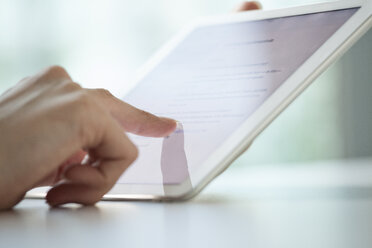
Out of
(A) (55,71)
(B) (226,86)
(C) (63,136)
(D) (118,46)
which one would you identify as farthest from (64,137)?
(D) (118,46)

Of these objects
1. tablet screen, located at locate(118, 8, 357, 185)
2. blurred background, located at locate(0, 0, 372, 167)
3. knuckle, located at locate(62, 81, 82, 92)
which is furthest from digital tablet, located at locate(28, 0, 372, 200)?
blurred background, located at locate(0, 0, 372, 167)

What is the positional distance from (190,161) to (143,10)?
2159mm

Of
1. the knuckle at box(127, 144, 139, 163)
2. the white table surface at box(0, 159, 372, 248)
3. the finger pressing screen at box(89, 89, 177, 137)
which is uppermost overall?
the finger pressing screen at box(89, 89, 177, 137)

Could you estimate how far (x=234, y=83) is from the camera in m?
0.61

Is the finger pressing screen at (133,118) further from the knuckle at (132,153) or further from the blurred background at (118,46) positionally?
the blurred background at (118,46)

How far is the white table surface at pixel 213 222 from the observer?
13.0 inches

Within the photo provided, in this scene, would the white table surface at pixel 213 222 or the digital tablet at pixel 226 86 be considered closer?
the white table surface at pixel 213 222

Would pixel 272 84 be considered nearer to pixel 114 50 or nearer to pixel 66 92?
pixel 66 92

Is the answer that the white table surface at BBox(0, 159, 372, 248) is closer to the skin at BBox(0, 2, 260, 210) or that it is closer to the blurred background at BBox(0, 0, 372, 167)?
the skin at BBox(0, 2, 260, 210)

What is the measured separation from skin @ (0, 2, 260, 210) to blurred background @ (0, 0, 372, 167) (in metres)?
2.00

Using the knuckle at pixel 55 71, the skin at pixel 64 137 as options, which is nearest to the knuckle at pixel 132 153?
the skin at pixel 64 137

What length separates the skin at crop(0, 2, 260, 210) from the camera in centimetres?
46

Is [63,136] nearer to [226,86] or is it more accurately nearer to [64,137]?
[64,137]

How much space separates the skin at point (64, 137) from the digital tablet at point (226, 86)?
41 millimetres
